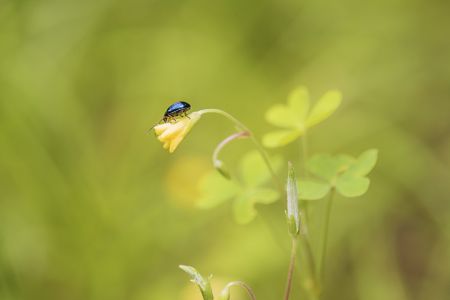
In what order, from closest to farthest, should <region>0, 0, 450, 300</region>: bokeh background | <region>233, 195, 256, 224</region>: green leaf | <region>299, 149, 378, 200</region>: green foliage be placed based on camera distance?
<region>299, 149, 378, 200</region>: green foliage < <region>233, 195, 256, 224</region>: green leaf < <region>0, 0, 450, 300</region>: bokeh background

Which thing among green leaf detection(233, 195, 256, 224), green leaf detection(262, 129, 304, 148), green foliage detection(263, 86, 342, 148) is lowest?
green leaf detection(233, 195, 256, 224)

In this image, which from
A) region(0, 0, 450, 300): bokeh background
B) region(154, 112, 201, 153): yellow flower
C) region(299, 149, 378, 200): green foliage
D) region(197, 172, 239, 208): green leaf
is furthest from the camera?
region(0, 0, 450, 300): bokeh background

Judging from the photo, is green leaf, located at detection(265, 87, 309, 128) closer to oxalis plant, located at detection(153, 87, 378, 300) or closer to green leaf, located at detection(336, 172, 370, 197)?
oxalis plant, located at detection(153, 87, 378, 300)

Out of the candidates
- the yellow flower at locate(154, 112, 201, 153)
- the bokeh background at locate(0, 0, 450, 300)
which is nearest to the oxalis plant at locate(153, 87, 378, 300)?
the yellow flower at locate(154, 112, 201, 153)

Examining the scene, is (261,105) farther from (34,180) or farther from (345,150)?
(34,180)

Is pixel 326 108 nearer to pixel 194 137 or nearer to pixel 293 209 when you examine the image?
pixel 293 209

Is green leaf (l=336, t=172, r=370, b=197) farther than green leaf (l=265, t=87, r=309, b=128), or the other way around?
green leaf (l=265, t=87, r=309, b=128)

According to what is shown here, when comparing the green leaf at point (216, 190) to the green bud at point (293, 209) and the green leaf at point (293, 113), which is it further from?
the green bud at point (293, 209)

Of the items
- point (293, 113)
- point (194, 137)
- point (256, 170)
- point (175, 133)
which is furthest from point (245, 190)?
point (194, 137)

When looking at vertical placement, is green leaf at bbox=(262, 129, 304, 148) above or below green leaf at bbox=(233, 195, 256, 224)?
above
